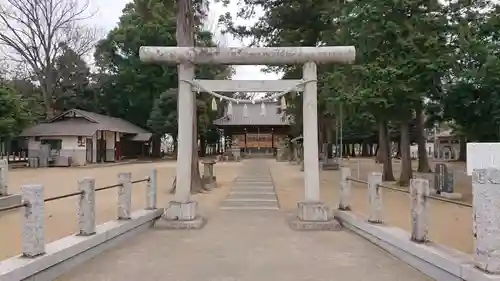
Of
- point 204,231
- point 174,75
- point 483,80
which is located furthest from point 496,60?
point 174,75

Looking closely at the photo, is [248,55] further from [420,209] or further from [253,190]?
[253,190]

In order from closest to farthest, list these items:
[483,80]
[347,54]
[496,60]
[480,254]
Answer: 1. [480,254]
2. [347,54]
3. [496,60]
4. [483,80]

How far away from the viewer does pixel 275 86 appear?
32.0ft

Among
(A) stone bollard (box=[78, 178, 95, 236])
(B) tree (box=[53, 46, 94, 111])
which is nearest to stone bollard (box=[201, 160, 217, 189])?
(A) stone bollard (box=[78, 178, 95, 236])

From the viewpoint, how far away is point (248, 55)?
9.73 metres

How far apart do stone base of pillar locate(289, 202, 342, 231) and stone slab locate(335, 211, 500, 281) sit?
776 millimetres

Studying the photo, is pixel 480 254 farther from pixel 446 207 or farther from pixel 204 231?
pixel 446 207

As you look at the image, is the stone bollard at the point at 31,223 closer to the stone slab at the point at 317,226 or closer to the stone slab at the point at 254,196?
the stone slab at the point at 317,226

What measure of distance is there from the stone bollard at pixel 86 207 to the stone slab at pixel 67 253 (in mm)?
153

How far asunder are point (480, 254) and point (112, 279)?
4.03 meters

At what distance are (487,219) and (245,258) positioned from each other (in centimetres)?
328

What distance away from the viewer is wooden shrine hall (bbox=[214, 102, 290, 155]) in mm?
50062

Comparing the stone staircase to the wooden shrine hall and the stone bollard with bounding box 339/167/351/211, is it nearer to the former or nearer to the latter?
the stone bollard with bounding box 339/167/351/211

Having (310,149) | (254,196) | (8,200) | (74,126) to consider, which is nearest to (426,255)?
(310,149)
